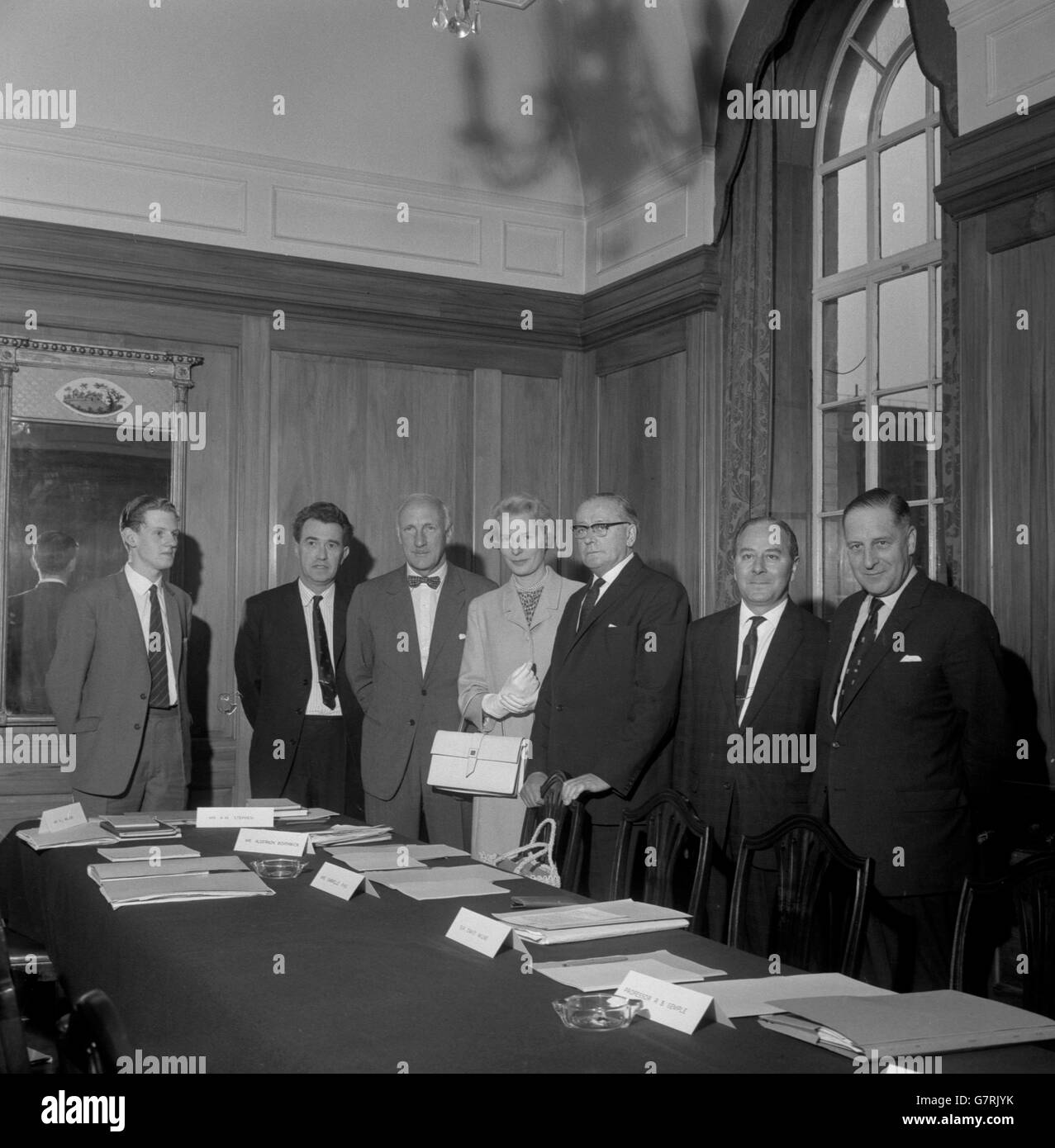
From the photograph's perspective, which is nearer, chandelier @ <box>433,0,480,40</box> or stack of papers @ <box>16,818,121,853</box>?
chandelier @ <box>433,0,480,40</box>

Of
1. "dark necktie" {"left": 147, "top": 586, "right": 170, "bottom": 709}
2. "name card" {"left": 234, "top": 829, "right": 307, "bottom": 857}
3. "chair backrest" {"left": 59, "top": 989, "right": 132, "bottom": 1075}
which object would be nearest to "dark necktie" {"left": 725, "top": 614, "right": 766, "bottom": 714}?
"name card" {"left": 234, "top": 829, "right": 307, "bottom": 857}

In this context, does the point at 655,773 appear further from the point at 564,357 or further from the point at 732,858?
the point at 564,357

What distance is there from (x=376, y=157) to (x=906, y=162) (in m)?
2.72

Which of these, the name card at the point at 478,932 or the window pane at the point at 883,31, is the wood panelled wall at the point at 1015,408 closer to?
the window pane at the point at 883,31

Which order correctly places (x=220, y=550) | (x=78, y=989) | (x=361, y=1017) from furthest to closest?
(x=220, y=550), (x=78, y=989), (x=361, y=1017)

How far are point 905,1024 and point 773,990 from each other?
29 centimetres

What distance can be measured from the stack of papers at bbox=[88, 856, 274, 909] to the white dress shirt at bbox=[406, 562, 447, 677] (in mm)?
2129

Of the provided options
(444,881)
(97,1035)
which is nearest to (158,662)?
(444,881)

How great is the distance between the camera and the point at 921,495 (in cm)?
491

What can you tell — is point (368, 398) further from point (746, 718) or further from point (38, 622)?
point (746, 718)

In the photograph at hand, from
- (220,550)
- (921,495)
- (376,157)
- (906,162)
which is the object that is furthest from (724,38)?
(220,550)

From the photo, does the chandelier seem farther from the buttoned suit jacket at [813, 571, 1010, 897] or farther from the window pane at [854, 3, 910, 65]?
the window pane at [854, 3, 910, 65]

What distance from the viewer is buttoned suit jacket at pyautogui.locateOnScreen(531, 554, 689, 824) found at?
399cm

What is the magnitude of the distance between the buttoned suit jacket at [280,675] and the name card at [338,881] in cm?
255
